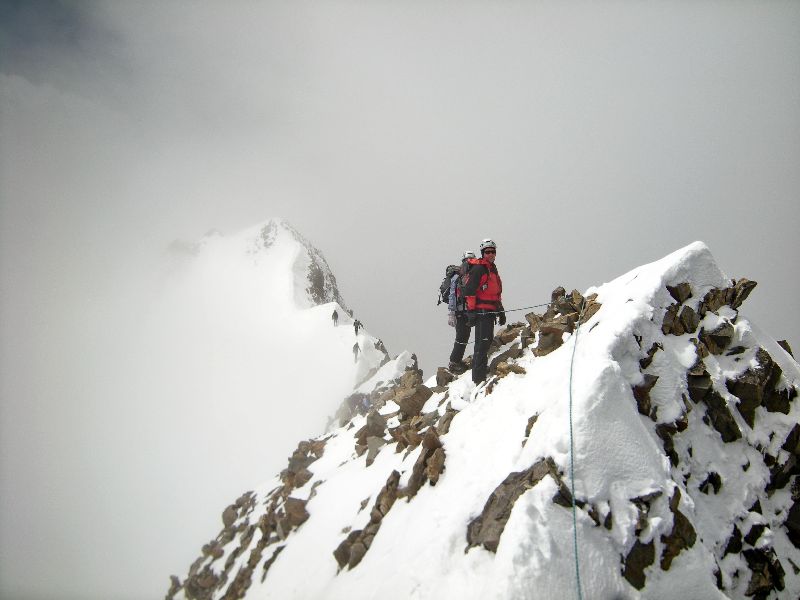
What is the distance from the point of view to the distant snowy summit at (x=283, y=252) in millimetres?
43375

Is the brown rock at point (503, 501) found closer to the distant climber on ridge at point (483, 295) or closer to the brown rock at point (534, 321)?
the distant climber on ridge at point (483, 295)

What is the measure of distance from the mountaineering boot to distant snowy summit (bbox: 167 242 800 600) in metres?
1.70

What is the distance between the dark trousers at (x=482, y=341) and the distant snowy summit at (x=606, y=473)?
1.08 ft

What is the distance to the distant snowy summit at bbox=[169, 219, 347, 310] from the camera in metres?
43.4

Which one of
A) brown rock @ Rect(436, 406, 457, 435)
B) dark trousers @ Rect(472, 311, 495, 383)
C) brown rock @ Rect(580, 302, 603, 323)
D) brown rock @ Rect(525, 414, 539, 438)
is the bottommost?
brown rock @ Rect(525, 414, 539, 438)

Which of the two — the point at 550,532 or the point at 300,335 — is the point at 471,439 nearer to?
the point at 550,532

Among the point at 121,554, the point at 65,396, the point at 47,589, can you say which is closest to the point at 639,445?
the point at 121,554

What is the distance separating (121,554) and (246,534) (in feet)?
64.5

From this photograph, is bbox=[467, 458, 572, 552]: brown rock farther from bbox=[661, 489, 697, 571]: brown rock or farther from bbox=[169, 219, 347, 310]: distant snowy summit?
bbox=[169, 219, 347, 310]: distant snowy summit

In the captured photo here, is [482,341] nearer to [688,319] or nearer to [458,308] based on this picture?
[458,308]


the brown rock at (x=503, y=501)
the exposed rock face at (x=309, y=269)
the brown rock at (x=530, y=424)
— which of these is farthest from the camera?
the exposed rock face at (x=309, y=269)

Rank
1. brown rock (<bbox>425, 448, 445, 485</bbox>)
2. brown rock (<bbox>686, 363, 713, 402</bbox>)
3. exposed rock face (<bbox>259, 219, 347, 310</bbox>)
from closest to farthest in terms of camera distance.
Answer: brown rock (<bbox>686, 363, 713, 402</bbox>) < brown rock (<bbox>425, 448, 445, 485</bbox>) < exposed rock face (<bbox>259, 219, 347, 310</bbox>)

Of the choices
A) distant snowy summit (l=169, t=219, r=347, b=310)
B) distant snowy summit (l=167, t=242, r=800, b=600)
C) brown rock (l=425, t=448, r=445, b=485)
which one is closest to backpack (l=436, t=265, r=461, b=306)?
distant snowy summit (l=167, t=242, r=800, b=600)

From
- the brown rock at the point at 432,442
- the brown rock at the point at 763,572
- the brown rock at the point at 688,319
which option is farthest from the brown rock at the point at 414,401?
the brown rock at the point at 763,572
